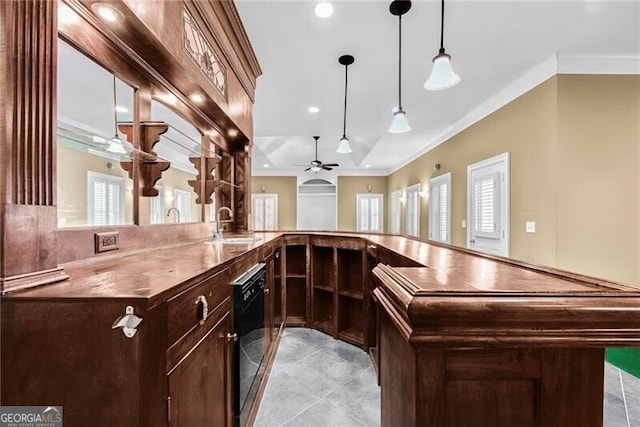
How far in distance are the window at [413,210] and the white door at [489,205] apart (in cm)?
278

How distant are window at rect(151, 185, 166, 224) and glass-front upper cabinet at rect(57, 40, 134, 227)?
0.21m

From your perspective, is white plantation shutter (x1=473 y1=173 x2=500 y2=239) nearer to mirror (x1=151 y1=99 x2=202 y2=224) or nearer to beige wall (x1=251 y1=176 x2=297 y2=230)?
mirror (x1=151 y1=99 x2=202 y2=224)

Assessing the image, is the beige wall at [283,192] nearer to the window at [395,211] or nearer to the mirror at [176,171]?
the window at [395,211]

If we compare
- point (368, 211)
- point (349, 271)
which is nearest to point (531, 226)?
point (349, 271)

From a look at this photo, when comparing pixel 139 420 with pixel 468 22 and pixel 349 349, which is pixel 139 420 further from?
pixel 468 22

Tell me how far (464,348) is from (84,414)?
34.5 inches

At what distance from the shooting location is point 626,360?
101 inches

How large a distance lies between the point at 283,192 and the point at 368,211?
2959mm

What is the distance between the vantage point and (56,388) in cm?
72

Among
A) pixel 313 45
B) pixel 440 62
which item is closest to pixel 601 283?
pixel 440 62

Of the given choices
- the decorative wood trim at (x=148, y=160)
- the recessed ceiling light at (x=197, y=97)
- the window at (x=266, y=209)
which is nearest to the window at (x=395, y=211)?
the window at (x=266, y=209)

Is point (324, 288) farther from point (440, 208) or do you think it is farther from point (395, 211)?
point (395, 211)

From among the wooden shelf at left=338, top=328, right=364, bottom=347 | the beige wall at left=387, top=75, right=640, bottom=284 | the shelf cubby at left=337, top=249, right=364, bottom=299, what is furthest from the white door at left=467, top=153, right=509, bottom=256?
the wooden shelf at left=338, top=328, right=364, bottom=347

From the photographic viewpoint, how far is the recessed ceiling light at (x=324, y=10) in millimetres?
2207
